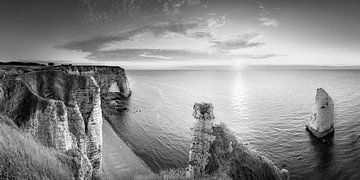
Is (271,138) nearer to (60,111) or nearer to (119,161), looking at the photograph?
(119,161)

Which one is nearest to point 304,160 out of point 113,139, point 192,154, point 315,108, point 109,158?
point 315,108

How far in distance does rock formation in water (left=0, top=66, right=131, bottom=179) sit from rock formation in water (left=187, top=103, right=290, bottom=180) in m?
8.21

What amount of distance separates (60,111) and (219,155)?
14.2 m

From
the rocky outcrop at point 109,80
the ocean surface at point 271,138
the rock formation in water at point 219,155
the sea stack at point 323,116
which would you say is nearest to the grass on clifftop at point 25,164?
the rock formation in water at point 219,155

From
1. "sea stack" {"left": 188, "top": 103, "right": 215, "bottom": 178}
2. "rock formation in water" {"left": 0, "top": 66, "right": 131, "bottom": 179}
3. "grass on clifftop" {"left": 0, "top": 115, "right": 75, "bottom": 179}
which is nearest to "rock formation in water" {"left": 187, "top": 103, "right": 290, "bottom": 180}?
"sea stack" {"left": 188, "top": 103, "right": 215, "bottom": 178}

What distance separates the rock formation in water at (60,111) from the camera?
624 inches

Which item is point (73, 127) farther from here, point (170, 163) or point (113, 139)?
point (113, 139)

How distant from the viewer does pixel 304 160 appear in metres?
34.6

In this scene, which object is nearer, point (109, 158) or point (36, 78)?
point (36, 78)

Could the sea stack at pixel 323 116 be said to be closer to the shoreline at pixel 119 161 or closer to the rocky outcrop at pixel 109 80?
the shoreline at pixel 119 161

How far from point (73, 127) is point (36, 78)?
39.3 feet

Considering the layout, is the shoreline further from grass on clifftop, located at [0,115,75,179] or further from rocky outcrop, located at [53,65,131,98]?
rocky outcrop, located at [53,65,131,98]

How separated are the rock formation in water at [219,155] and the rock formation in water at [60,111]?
8208mm

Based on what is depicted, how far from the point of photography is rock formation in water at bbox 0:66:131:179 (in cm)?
1585
